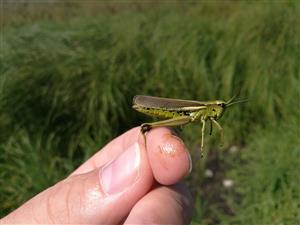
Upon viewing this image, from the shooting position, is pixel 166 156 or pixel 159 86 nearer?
pixel 166 156

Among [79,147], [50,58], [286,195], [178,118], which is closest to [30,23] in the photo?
[50,58]

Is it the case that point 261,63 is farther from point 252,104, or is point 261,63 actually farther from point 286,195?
point 286,195

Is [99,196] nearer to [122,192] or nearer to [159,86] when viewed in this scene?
[122,192]

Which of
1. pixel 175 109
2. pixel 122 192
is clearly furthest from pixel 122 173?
pixel 175 109

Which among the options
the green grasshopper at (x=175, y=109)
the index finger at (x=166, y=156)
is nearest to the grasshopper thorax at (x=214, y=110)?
the green grasshopper at (x=175, y=109)

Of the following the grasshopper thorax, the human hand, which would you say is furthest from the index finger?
the grasshopper thorax

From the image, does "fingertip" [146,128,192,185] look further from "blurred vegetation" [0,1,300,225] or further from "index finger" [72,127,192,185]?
"blurred vegetation" [0,1,300,225]
